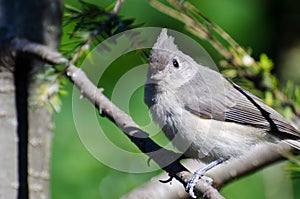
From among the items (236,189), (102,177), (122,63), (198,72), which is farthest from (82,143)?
(198,72)

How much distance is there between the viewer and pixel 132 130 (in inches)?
70.7

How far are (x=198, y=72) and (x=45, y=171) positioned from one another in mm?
763

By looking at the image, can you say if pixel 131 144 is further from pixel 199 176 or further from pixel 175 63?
pixel 199 176

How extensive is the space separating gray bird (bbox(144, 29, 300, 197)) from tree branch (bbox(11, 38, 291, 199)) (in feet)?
0.83

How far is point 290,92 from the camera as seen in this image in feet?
6.25

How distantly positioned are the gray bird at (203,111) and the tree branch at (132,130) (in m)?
0.25

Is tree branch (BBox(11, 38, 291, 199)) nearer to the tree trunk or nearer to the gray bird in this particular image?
the tree trunk

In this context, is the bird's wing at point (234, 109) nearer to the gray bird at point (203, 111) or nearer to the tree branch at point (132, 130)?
the gray bird at point (203, 111)

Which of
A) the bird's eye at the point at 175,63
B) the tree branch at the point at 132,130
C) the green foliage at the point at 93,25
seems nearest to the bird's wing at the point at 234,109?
the bird's eye at the point at 175,63

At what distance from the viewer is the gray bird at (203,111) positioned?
6.98ft

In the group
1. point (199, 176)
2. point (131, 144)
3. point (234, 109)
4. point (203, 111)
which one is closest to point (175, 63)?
point (203, 111)

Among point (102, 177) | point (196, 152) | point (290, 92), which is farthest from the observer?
point (102, 177)

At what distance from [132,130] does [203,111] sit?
0.54m

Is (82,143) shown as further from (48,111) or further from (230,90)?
(48,111)
